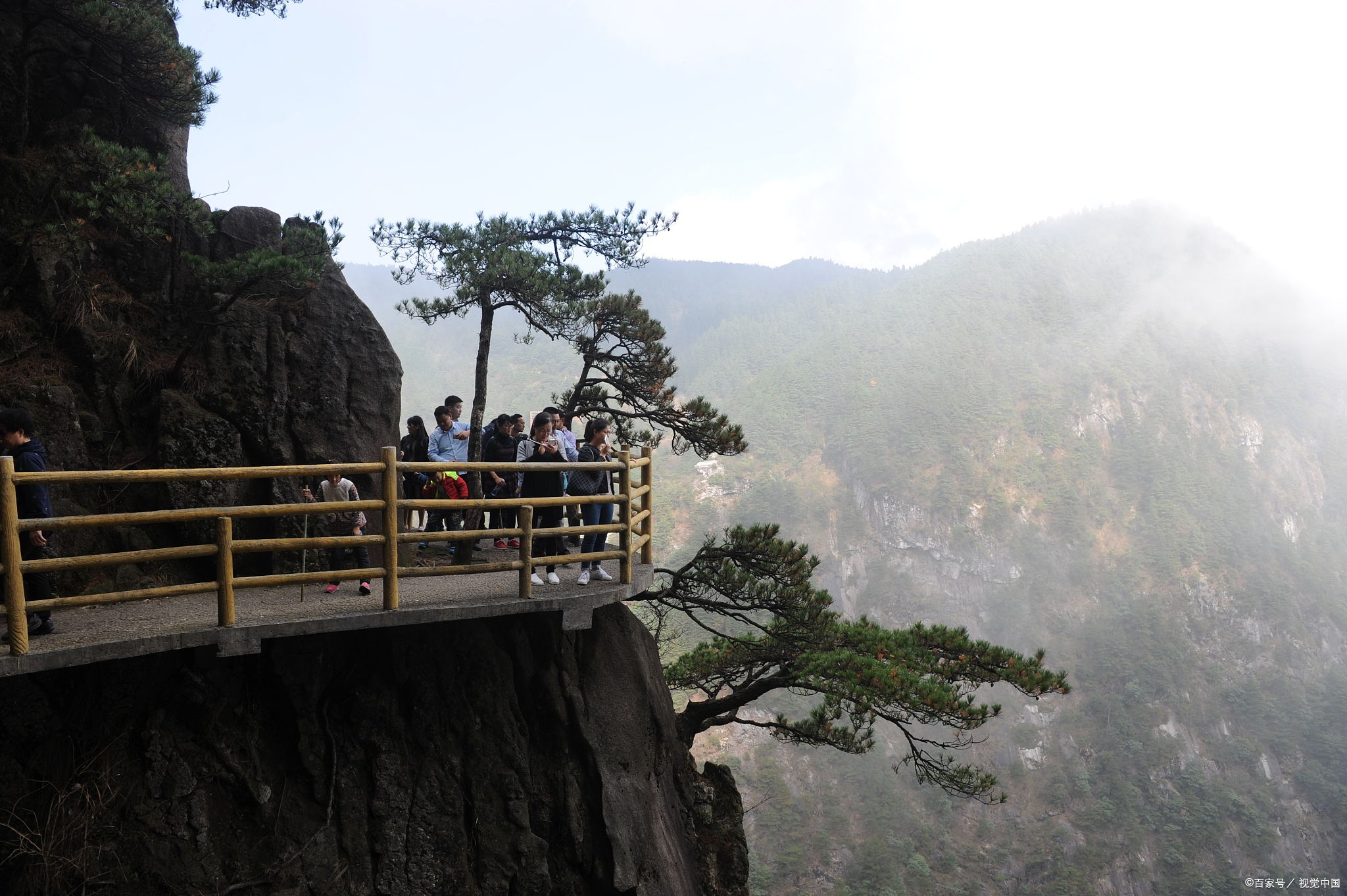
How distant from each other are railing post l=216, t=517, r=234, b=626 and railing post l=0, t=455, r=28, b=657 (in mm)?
967

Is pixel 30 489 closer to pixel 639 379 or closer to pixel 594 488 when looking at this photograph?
pixel 594 488

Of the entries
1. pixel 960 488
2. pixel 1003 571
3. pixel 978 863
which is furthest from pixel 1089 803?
pixel 960 488

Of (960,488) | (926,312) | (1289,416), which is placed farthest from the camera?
(926,312)

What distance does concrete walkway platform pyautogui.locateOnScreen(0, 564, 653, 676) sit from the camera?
4.61 m

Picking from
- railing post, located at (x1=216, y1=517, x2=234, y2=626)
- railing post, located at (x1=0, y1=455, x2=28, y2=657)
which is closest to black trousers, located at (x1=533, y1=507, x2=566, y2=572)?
railing post, located at (x1=216, y1=517, x2=234, y2=626)

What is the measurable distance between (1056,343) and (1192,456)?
90.8ft

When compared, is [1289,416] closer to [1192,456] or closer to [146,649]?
[1192,456]

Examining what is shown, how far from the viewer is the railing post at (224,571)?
493 centimetres

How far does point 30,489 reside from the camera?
4.83 m

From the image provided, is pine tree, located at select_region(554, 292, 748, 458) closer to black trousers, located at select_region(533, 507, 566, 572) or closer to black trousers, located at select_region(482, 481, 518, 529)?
black trousers, located at select_region(482, 481, 518, 529)

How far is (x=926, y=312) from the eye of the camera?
13562 cm

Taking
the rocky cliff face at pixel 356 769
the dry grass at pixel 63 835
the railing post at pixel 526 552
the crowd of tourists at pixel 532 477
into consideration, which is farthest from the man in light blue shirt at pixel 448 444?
the dry grass at pixel 63 835

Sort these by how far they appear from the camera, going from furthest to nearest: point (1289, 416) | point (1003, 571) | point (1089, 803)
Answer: point (1289, 416) → point (1003, 571) → point (1089, 803)

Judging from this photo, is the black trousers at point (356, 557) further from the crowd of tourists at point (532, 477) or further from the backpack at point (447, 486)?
the backpack at point (447, 486)
